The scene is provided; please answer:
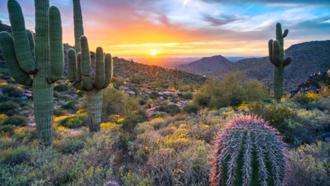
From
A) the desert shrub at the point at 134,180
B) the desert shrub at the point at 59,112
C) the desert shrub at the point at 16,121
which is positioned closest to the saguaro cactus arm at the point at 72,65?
the desert shrub at the point at 134,180

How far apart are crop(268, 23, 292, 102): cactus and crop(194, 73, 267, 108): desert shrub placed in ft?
6.64

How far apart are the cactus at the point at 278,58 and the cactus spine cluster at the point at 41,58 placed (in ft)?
38.4

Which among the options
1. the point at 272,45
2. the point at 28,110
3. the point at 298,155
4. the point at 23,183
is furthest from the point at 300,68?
the point at 23,183

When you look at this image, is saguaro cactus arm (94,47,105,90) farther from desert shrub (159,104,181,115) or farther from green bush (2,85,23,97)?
green bush (2,85,23,97)

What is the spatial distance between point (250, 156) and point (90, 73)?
24.7 feet

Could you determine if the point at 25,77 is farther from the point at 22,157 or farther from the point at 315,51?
the point at 315,51

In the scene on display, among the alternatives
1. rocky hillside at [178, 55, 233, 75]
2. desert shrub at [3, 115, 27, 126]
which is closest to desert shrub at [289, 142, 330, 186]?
desert shrub at [3, 115, 27, 126]

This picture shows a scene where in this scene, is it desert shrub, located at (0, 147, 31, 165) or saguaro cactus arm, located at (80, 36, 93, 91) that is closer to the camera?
desert shrub, located at (0, 147, 31, 165)

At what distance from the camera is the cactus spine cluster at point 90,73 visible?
30.6 feet

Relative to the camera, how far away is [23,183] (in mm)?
4625

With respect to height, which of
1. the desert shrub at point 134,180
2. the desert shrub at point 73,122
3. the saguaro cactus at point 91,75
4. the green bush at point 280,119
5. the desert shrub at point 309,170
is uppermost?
the saguaro cactus at point 91,75

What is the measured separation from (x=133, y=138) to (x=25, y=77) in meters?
3.61

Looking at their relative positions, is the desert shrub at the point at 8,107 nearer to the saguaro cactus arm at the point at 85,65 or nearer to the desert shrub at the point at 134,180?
the saguaro cactus arm at the point at 85,65

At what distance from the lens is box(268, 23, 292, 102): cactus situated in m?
15.0
